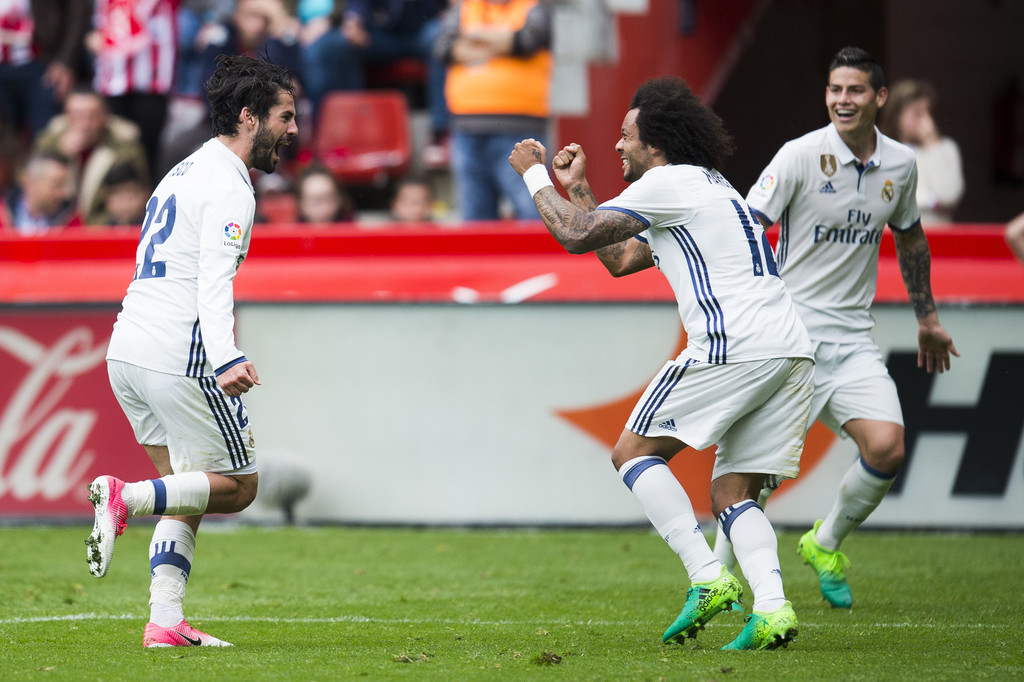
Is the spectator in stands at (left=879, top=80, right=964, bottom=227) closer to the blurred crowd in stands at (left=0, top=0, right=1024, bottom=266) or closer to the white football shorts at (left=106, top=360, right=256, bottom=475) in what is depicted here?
the blurred crowd in stands at (left=0, top=0, right=1024, bottom=266)

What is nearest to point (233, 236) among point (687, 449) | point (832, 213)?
point (832, 213)

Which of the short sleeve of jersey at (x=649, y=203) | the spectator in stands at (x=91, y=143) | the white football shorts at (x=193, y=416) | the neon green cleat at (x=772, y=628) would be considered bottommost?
the neon green cleat at (x=772, y=628)

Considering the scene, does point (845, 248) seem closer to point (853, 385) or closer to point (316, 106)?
point (853, 385)

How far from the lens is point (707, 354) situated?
4566 mm

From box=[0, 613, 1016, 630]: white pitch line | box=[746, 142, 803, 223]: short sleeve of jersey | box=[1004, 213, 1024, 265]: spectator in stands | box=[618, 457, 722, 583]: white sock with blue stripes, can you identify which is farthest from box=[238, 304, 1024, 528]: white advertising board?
box=[618, 457, 722, 583]: white sock with blue stripes

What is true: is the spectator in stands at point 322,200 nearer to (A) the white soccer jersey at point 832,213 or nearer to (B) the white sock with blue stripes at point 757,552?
(A) the white soccer jersey at point 832,213

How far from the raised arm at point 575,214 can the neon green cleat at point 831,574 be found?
1642 millimetres

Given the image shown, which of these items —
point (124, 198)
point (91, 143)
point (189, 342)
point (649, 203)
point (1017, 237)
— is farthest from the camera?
point (91, 143)

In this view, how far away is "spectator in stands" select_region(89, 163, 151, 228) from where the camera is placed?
9711 millimetres

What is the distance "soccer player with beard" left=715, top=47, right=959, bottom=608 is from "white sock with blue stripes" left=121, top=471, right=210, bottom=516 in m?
2.35

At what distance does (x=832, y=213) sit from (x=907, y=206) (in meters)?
0.35

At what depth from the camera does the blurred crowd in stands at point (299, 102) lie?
9.52m

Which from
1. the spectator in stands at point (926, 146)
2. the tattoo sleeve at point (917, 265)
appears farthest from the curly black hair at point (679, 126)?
the spectator in stands at point (926, 146)

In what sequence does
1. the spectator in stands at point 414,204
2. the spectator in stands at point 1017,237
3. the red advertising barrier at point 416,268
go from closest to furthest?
the spectator in stands at point 1017,237, the red advertising barrier at point 416,268, the spectator in stands at point 414,204
